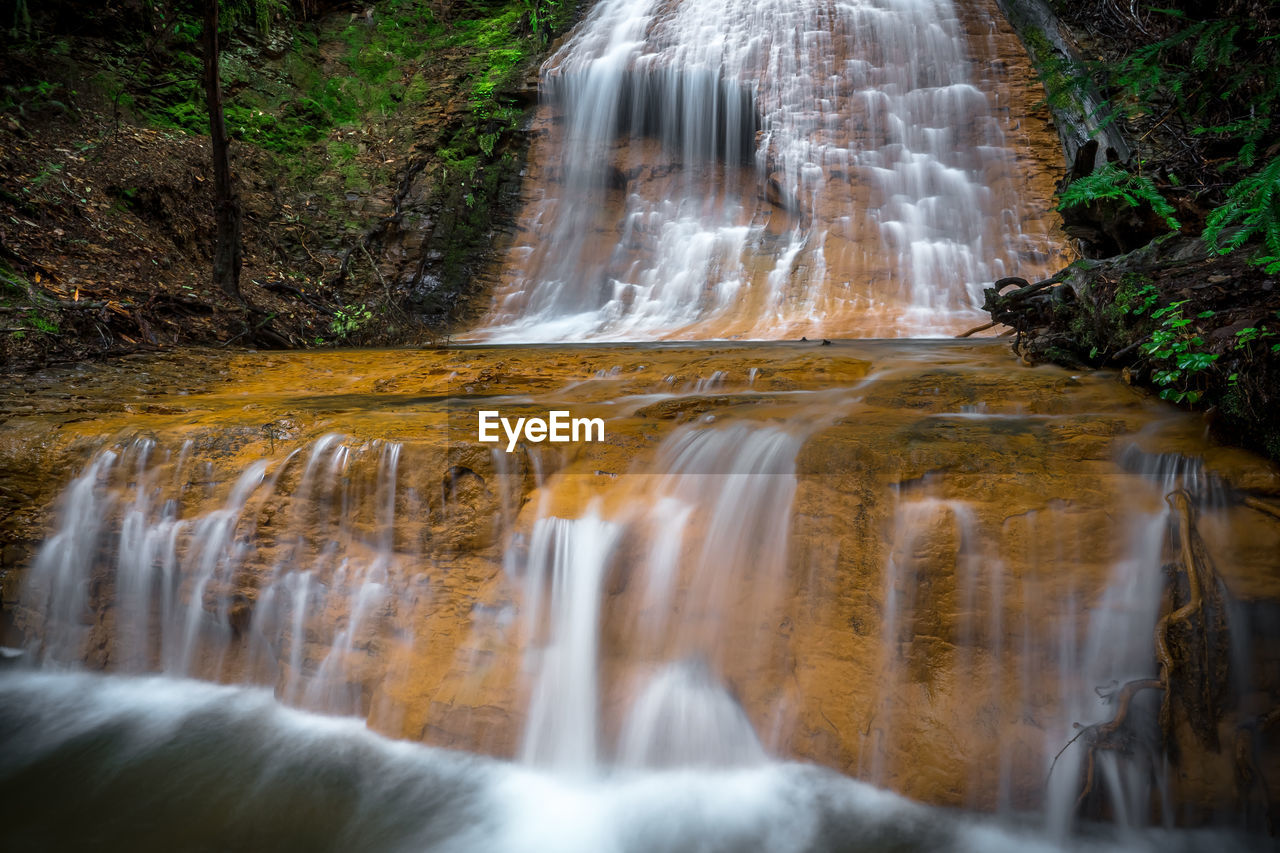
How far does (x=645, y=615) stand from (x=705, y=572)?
1.11 ft

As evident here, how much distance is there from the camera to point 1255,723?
2.27 m

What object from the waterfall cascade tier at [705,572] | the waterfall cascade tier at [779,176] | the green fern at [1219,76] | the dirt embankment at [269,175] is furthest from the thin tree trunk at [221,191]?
the green fern at [1219,76]

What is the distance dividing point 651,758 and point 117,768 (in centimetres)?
240

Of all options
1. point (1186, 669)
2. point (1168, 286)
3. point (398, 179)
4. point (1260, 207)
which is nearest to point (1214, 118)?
point (1168, 286)

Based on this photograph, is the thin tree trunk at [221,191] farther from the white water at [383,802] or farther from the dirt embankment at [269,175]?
the white water at [383,802]

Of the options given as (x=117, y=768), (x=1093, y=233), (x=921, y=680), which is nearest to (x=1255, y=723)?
(x=921, y=680)

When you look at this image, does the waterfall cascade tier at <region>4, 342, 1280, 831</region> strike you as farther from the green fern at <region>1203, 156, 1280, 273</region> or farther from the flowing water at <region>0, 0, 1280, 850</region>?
the green fern at <region>1203, 156, 1280, 273</region>

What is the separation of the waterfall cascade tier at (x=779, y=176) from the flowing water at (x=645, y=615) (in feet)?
13.6

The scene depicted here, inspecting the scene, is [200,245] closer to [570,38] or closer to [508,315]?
[508,315]

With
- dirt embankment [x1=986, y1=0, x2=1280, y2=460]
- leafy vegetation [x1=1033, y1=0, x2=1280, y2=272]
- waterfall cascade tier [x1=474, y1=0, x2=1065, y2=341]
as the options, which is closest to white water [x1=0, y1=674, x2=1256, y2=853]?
dirt embankment [x1=986, y1=0, x2=1280, y2=460]

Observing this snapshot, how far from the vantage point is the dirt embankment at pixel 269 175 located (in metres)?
6.79

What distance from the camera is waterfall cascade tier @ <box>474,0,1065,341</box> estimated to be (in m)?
8.73

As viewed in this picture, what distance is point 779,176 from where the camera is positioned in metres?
10.0

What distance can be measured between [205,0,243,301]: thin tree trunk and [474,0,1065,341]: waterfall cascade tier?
2998 millimetres
